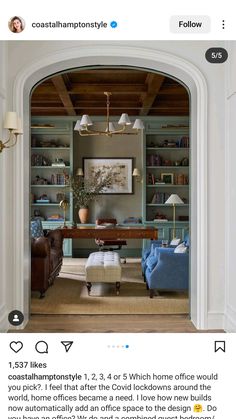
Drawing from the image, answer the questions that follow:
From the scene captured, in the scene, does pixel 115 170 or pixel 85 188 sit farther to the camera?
pixel 115 170

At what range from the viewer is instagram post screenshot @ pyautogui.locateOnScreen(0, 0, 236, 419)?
108 centimetres

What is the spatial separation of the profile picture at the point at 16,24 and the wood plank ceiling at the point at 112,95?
2.88 meters

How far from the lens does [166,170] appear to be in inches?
290

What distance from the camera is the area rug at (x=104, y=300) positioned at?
3782 millimetres

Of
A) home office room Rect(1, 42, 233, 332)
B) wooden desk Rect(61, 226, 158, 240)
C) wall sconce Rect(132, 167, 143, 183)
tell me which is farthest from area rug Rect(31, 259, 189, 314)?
wall sconce Rect(132, 167, 143, 183)

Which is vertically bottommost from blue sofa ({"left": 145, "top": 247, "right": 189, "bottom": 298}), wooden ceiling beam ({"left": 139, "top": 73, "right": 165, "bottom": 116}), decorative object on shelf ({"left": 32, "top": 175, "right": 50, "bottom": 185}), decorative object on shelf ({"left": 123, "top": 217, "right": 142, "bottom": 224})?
blue sofa ({"left": 145, "top": 247, "right": 189, "bottom": 298})

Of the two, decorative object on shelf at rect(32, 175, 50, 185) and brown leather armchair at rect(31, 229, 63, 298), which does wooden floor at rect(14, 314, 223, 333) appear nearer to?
brown leather armchair at rect(31, 229, 63, 298)

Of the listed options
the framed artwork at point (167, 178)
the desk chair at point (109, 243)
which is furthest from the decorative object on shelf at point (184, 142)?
the desk chair at point (109, 243)

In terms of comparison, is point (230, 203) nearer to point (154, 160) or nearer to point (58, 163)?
point (154, 160)

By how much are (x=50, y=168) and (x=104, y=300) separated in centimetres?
356

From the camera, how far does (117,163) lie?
7449 mm

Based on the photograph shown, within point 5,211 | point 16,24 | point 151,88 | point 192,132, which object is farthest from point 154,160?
point 16,24

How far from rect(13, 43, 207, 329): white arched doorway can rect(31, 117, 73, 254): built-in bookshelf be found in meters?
3.92

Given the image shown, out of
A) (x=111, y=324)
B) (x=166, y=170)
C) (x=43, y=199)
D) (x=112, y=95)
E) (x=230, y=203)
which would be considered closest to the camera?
(x=230, y=203)
